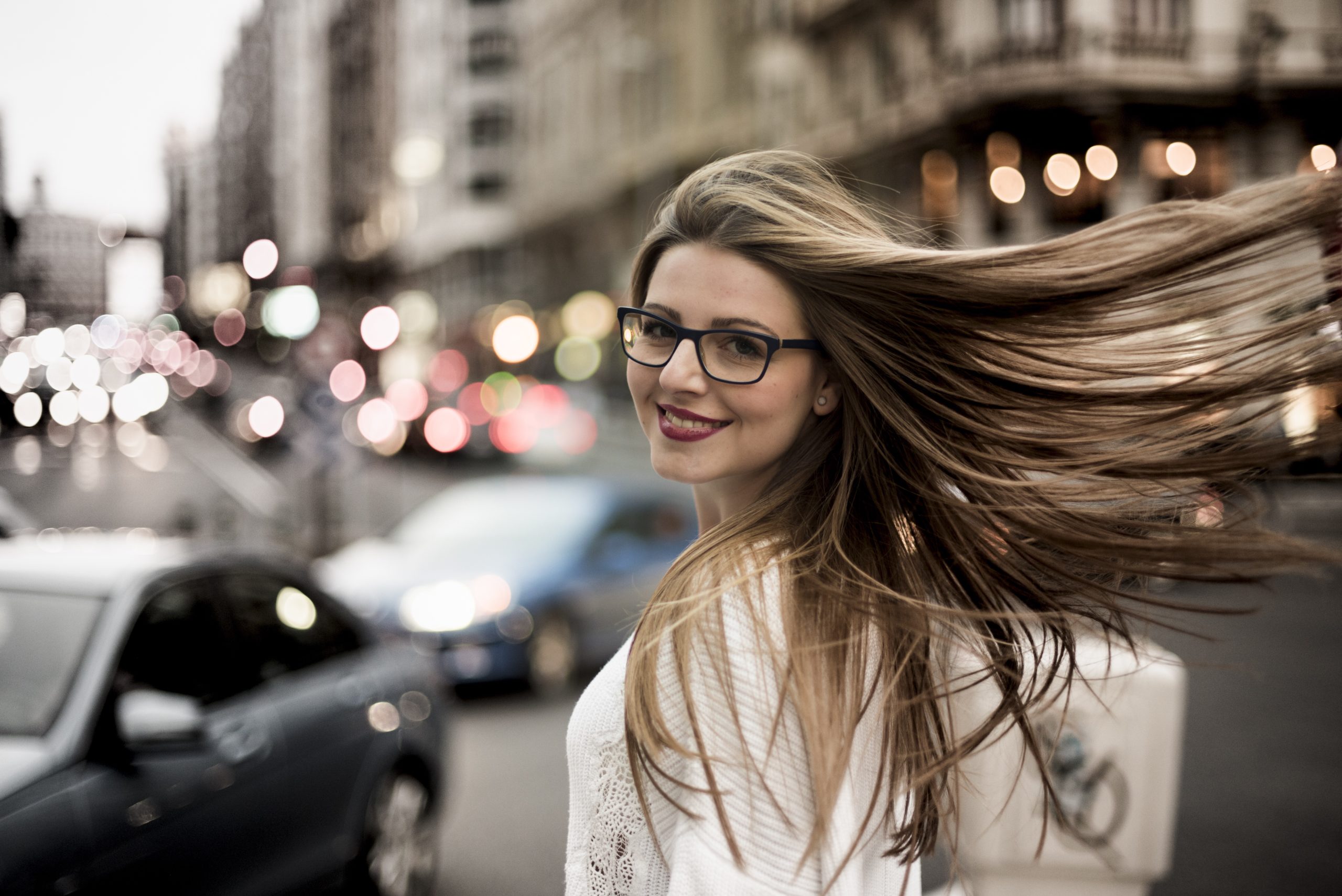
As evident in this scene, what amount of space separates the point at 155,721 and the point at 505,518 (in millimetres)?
6566

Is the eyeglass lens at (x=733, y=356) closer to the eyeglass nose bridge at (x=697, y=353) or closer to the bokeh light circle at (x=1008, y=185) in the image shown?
the eyeglass nose bridge at (x=697, y=353)

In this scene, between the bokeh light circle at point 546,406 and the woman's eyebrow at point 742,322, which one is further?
the bokeh light circle at point 546,406

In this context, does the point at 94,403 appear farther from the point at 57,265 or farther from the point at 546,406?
the point at 57,265

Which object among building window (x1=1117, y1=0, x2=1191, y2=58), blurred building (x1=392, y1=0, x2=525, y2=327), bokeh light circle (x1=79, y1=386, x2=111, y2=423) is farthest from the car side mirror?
blurred building (x1=392, y1=0, x2=525, y2=327)

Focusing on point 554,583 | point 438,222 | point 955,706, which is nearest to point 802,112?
point 554,583

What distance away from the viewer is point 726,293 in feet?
6.04

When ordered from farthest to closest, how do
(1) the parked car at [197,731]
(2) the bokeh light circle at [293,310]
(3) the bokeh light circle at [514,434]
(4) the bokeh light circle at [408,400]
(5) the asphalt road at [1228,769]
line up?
(4) the bokeh light circle at [408,400] < (3) the bokeh light circle at [514,434] < (2) the bokeh light circle at [293,310] < (5) the asphalt road at [1228,769] < (1) the parked car at [197,731]

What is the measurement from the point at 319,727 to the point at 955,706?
11.0 feet

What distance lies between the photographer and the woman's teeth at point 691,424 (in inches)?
74.4

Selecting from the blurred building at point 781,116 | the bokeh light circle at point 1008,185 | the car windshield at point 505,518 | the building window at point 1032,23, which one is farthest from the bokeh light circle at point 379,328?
the building window at point 1032,23

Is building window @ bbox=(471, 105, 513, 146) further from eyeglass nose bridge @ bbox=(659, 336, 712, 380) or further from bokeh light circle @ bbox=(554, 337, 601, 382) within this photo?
eyeglass nose bridge @ bbox=(659, 336, 712, 380)

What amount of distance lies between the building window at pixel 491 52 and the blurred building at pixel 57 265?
73.7 m

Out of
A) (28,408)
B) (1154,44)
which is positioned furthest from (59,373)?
(1154,44)

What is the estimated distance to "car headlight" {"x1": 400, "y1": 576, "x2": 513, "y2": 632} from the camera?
29.4 ft
